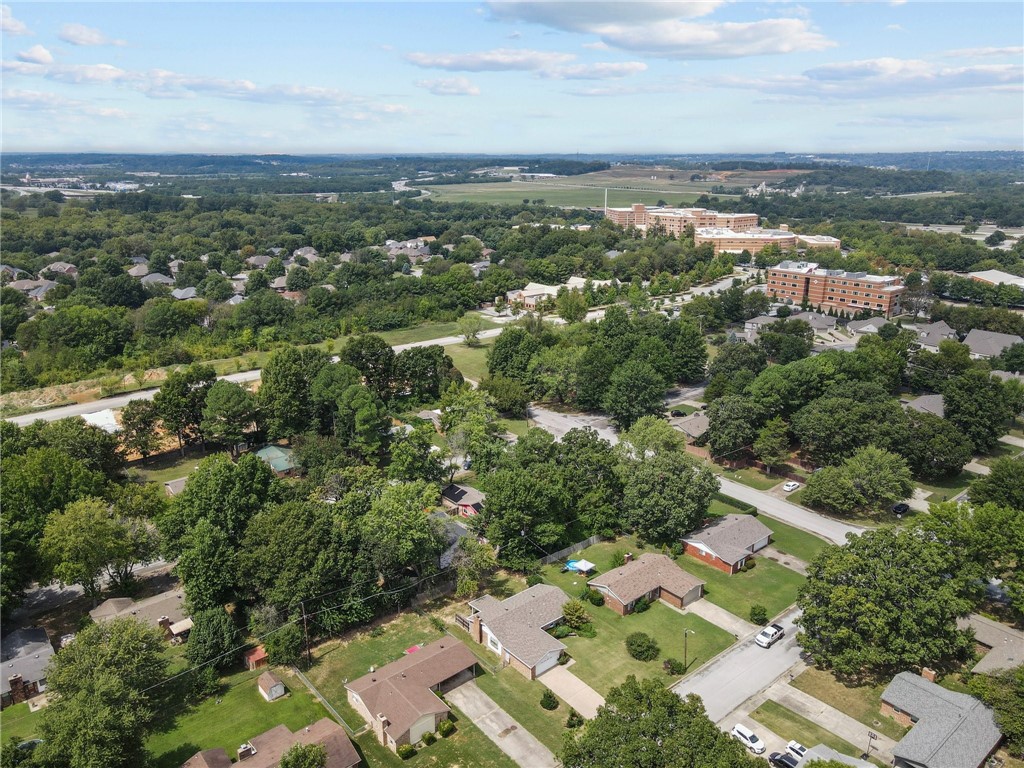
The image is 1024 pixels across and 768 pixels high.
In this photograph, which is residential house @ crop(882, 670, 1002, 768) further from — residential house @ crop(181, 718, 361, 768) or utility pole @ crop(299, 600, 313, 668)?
utility pole @ crop(299, 600, 313, 668)

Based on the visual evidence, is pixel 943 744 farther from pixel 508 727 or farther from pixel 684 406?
pixel 684 406

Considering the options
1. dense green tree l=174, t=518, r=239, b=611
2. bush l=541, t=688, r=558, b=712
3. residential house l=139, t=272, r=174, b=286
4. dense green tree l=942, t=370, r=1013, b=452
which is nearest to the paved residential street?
bush l=541, t=688, r=558, b=712

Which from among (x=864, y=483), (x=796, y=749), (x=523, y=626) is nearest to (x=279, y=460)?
(x=523, y=626)

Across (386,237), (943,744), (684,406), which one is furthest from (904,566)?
(386,237)

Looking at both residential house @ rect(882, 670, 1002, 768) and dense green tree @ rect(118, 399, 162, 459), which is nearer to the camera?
residential house @ rect(882, 670, 1002, 768)

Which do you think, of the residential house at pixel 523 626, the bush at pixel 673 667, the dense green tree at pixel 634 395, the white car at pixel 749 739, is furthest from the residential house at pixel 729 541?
the dense green tree at pixel 634 395
